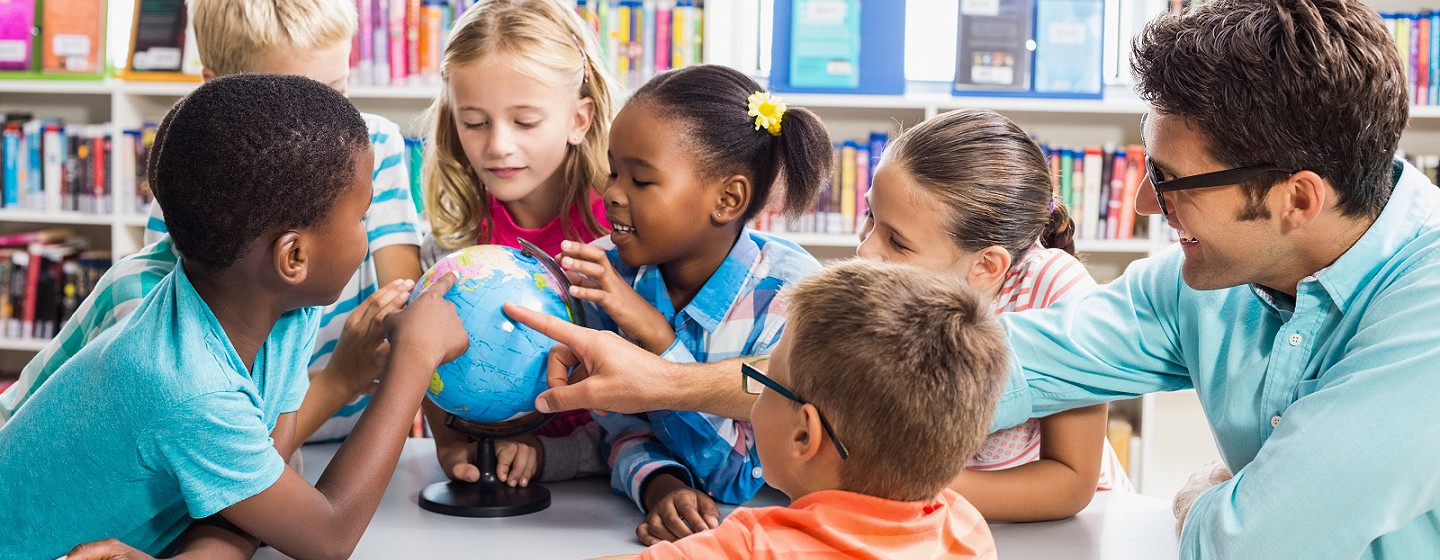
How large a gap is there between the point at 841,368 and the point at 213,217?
785 mm

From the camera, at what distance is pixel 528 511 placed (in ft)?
6.19

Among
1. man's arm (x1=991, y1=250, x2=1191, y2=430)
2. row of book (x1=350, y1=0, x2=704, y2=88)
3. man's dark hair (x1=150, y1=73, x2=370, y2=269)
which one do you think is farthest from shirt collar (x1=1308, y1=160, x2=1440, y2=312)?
row of book (x1=350, y1=0, x2=704, y2=88)

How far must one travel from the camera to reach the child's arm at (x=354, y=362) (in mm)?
1870

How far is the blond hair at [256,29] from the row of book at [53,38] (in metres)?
2.70

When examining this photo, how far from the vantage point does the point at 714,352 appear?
204cm

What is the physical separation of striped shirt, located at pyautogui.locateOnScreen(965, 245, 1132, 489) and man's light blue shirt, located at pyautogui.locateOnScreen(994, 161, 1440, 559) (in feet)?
0.35

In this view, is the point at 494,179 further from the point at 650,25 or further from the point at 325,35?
the point at 650,25

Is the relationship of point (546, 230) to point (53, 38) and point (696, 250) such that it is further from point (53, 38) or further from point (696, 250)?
point (53, 38)

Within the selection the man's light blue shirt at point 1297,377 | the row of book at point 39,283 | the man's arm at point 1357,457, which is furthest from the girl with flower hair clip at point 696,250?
the row of book at point 39,283

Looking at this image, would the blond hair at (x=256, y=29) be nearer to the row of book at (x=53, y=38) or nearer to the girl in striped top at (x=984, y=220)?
the girl in striped top at (x=984, y=220)

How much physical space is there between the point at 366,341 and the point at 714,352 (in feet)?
1.87

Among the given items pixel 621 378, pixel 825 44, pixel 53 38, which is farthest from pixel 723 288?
pixel 53 38

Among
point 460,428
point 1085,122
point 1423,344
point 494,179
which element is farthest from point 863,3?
point 1423,344

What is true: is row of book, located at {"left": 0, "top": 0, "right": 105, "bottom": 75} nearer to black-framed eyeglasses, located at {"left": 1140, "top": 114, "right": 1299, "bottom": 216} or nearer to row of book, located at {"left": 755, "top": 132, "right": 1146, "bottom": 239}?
row of book, located at {"left": 755, "top": 132, "right": 1146, "bottom": 239}
